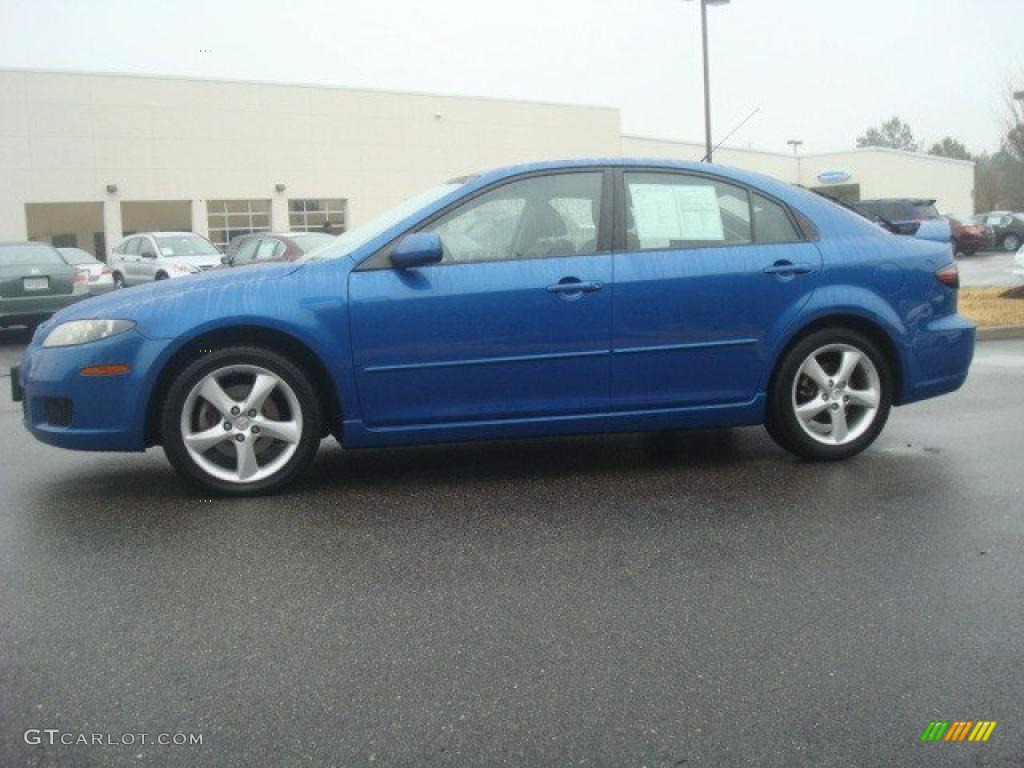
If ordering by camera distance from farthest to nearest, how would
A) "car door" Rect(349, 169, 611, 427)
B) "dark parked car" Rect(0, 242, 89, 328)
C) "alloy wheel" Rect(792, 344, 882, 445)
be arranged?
"dark parked car" Rect(0, 242, 89, 328)
"alloy wheel" Rect(792, 344, 882, 445)
"car door" Rect(349, 169, 611, 427)

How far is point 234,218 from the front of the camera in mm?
44344

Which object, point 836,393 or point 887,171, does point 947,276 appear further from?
point 887,171

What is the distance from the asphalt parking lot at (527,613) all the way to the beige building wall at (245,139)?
36770 mm

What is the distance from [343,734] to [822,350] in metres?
3.64

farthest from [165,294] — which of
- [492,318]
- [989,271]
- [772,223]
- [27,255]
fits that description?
[989,271]

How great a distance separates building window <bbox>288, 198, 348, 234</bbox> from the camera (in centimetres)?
4559

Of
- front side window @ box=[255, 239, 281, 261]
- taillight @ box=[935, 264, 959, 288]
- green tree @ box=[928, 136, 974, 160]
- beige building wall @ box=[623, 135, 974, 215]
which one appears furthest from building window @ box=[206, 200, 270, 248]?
green tree @ box=[928, 136, 974, 160]

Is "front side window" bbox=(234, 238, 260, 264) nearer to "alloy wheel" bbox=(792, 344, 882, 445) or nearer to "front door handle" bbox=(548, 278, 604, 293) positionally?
"front door handle" bbox=(548, 278, 604, 293)

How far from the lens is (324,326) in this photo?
5.25m

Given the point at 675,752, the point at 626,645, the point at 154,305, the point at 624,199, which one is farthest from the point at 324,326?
the point at 675,752

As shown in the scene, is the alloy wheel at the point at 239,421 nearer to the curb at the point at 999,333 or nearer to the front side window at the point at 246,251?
the curb at the point at 999,333

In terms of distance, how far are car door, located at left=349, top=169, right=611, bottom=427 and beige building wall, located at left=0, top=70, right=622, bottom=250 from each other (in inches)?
1451

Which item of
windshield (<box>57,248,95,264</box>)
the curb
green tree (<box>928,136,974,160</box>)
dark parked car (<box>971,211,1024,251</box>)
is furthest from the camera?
green tree (<box>928,136,974,160</box>)

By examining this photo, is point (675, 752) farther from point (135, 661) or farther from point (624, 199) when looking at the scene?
point (624, 199)
